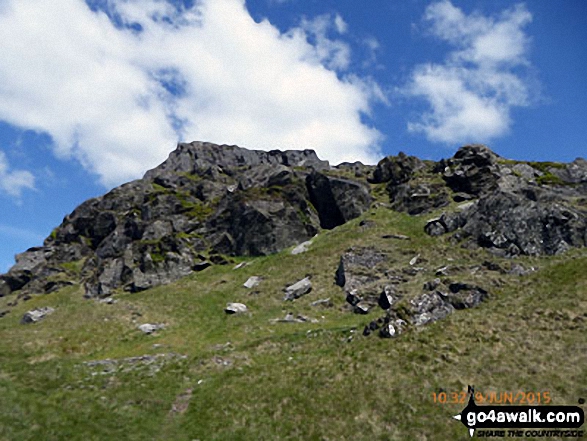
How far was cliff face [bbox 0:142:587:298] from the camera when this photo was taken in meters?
53.4

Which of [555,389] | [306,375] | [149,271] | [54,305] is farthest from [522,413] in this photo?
[54,305]

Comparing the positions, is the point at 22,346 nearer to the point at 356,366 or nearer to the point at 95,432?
the point at 95,432

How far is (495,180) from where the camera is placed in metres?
78.6

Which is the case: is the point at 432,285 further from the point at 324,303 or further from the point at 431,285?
the point at 324,303

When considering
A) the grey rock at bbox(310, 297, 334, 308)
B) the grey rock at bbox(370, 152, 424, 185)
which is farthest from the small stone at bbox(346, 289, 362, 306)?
the grey rock at bbox(370, 152, 424, 185)

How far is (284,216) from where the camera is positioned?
275 feet

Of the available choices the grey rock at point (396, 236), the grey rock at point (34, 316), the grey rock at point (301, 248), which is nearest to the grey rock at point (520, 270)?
the grey rock at point (396, 236)

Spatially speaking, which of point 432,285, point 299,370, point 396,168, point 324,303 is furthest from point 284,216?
point 299,370

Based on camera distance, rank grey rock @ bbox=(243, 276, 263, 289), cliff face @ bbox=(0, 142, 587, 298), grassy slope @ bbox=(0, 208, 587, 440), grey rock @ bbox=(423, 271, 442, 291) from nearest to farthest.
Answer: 1. grassy slope @ bbox=(0, 208, 587, 440)
2. grey rock @ bbox=(423, 271, 442, 291)
3. cliff face @ bbox=(0, 142, 587, 298)
4. grey rock @ bbox=(243, 276, 263, 289)

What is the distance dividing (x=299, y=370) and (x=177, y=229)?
7023cm

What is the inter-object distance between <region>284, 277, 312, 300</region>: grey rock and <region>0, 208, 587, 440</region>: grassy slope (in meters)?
4.18

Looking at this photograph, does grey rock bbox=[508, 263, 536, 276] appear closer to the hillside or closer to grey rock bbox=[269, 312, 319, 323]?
the hillside

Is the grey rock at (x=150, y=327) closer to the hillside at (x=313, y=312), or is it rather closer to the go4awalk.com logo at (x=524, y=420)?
the hillside at (x=313, y=312)

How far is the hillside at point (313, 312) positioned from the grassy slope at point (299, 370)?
16 cm
